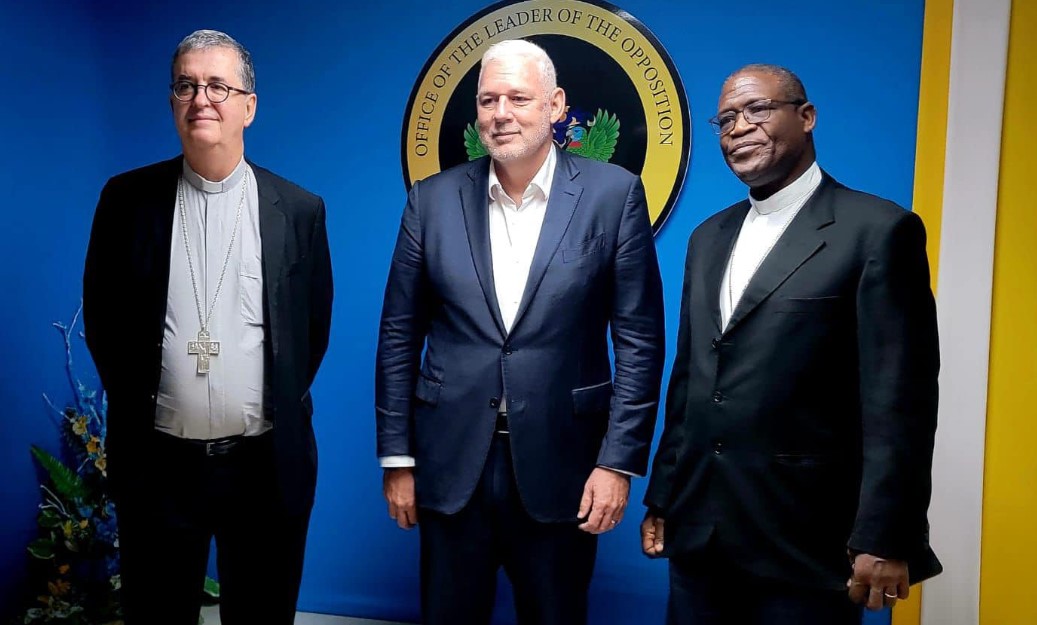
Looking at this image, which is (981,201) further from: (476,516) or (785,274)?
(476,516)

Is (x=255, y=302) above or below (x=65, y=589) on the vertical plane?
above

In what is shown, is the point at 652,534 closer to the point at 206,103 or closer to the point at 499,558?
the point at 499,558

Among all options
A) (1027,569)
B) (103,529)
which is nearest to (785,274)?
(1027,569)

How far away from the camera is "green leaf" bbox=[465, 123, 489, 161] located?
2684 mm

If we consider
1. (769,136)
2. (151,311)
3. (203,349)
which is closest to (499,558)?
(203,349)

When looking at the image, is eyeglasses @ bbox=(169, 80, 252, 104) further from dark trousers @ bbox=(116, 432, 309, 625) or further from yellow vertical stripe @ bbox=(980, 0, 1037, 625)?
yellow vertical stripe @ bbox=(980, 0, 1037, 625)

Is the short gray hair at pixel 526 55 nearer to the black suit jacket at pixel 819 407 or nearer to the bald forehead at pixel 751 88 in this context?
the bald forehead at pixel 751 88

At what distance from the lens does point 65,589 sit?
259 centimetres

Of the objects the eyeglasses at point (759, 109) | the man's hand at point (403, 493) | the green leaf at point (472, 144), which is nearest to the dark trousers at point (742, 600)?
the man's hand at point (403, 493)

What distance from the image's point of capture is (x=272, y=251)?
1.86 meters

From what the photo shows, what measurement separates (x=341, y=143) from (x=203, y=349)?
127cm

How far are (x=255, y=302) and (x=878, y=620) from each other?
81.0 inches

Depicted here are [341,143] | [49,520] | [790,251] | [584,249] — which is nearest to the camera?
[790,251]

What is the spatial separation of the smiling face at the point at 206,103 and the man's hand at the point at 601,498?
45.6 inches
